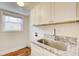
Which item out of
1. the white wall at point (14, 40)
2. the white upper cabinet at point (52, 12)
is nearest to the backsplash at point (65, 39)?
the white upper cabinet at point (52, 12)

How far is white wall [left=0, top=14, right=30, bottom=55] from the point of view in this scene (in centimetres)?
129

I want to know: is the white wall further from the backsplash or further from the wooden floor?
the backsplash

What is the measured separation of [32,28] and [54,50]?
1.49ft

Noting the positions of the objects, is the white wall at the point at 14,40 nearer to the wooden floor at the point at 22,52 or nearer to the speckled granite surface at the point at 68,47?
the wooden floor at the point at 22,52

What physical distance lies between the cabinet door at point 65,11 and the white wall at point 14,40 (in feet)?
1.53

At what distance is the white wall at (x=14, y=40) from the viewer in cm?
129

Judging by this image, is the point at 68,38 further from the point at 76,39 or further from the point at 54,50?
the point at 54,50

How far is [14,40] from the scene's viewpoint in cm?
137

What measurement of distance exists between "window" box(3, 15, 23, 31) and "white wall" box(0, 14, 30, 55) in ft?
0.20

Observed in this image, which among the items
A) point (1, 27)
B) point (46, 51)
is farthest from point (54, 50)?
point (1, 27)

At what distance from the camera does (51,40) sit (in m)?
1.47

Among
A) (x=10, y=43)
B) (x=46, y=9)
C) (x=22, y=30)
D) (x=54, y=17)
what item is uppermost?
(x=46, y=9)

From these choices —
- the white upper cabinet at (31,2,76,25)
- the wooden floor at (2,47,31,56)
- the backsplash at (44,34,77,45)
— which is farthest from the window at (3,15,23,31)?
the backsplash at (44,34,77,45)

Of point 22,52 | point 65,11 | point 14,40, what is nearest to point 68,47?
point 65,11
